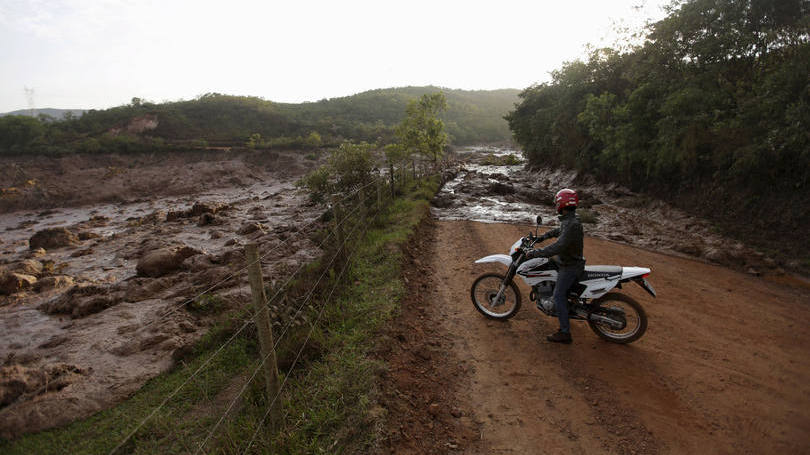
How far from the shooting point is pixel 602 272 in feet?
16.6

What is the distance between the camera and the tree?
21.6m

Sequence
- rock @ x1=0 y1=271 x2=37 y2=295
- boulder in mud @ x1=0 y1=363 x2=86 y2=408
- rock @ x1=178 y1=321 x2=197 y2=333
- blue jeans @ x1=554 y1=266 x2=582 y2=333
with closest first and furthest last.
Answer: blue jeans @ x1=554 y1=266 x2=582 y2=333 → boulder in mud @ x1=0 y1=363 x2=86 y2=408 → rock @ x1=178 y1=321 x2=197 y2=333 → rock @ x1=0 y1=271 x2=37 y2=295

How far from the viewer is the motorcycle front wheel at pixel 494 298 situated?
589 centimetres

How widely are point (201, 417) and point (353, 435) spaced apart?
95.4 inches

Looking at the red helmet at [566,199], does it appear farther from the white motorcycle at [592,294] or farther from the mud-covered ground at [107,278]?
the mud-covered ground at [107,278]

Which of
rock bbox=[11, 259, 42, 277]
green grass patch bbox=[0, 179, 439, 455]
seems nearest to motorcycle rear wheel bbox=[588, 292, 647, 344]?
green grass patch bbox=[0, 179, 439, 455]

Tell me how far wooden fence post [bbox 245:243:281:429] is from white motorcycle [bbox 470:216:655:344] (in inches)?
137

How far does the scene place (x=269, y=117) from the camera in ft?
162

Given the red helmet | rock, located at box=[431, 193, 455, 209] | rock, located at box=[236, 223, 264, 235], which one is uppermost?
the red helmet

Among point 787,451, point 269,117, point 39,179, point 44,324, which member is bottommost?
point 44,324

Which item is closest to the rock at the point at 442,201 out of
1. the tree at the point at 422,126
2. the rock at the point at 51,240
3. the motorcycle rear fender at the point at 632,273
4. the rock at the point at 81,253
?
the tree at the point at 422,126

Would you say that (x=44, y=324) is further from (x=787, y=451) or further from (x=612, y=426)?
(x=787, y=451)

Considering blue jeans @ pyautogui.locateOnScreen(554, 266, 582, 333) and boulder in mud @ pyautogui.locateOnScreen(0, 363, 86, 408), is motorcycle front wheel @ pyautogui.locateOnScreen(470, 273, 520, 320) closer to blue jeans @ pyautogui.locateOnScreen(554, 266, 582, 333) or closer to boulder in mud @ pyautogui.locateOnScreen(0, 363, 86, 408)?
blue jeans @ pyautogui.locateOnScreen(554, 266, 582, 333)

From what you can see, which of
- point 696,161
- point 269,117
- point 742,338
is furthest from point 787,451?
point 269,117
